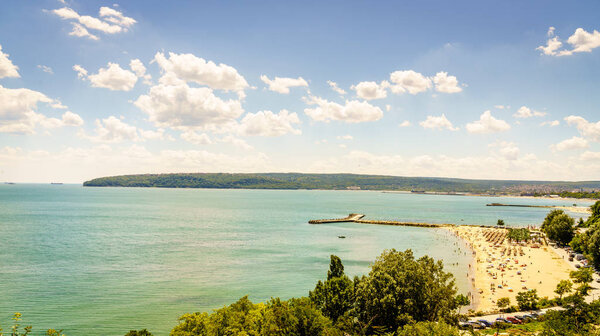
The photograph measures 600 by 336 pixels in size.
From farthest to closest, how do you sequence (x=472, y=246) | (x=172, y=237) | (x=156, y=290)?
1. (x=172, y=237)
2. (x=472, y=246)
3. (x=156, y=290)

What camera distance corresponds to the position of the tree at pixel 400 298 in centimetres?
3441

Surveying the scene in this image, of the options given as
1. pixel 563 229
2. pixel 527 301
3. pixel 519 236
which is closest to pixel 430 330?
pixel 527 301

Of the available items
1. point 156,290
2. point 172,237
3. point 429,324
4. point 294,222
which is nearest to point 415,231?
point 294,222

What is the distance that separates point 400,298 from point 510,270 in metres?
48.0

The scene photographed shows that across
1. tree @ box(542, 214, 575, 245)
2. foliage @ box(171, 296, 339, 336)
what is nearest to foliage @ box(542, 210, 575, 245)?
tree @ box(542, 214, 575, 245)

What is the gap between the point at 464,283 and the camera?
62.3 m

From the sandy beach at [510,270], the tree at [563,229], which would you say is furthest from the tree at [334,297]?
the tree at [563,229]

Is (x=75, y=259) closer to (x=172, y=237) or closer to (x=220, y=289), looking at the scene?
(x=172, y=237)

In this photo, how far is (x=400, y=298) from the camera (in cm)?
3503

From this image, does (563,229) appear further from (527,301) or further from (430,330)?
(430,330)

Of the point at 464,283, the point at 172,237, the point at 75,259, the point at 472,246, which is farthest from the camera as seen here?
the point at 172,237

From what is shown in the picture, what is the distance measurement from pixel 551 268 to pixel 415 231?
6045 cm

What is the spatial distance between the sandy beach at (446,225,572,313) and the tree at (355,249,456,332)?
1784 cm

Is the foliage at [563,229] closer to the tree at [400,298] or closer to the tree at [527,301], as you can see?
the tree at [527,301]
